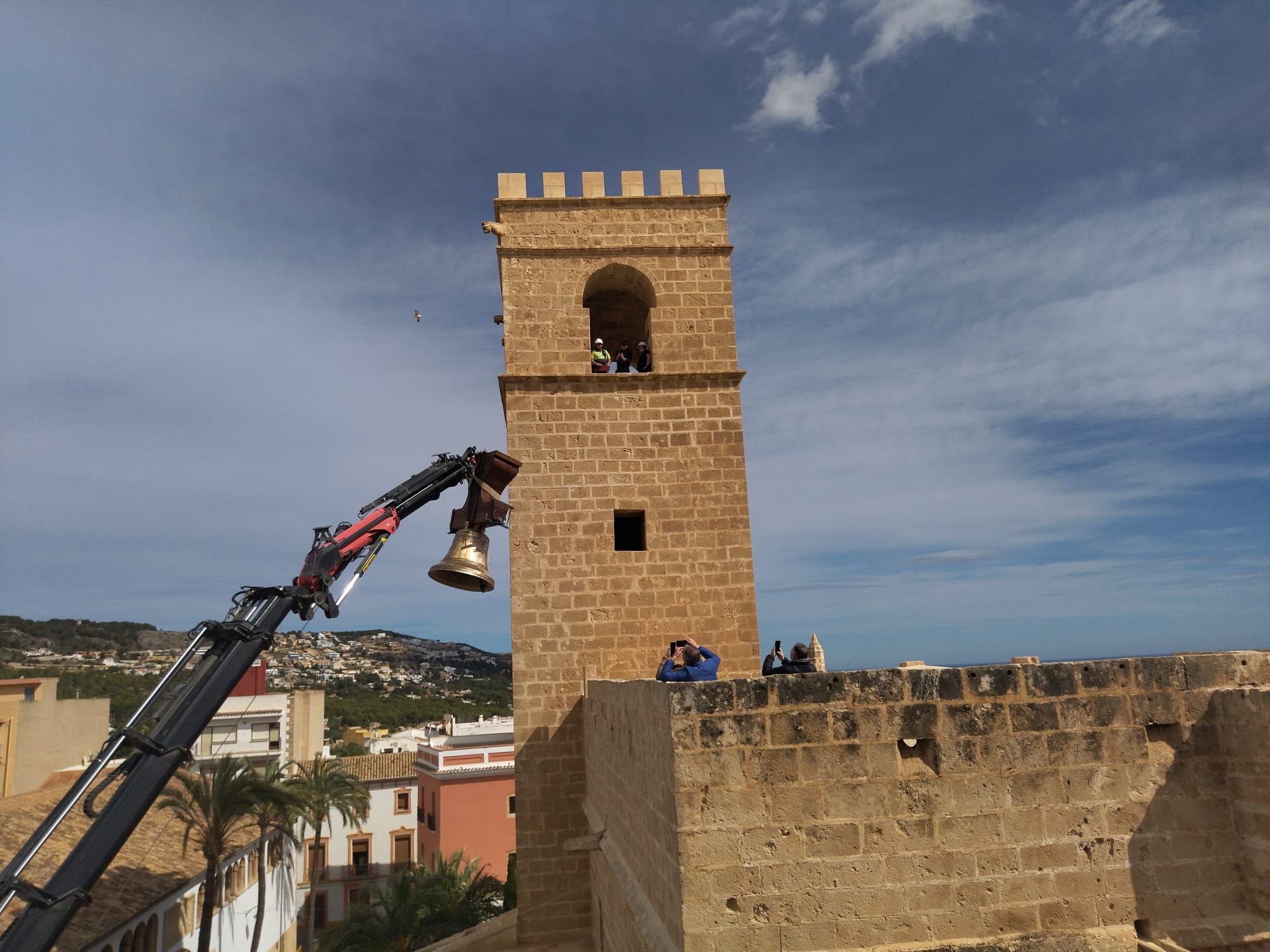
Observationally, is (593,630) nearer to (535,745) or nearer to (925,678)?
(535,745)

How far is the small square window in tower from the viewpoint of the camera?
955 cm

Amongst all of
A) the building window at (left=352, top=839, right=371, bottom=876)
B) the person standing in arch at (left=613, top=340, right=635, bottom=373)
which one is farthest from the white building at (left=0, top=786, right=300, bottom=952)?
the person standing in arch at (left=613, top=340, right=635, bottom=373)

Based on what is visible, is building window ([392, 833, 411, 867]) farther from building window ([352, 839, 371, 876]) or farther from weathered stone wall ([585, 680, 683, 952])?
weathered stone wall ([585, 680, 683, 952])

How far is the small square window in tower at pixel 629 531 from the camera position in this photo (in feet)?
31.3

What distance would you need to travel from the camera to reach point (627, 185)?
10312mm

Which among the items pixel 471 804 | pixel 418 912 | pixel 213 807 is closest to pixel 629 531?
pixel 213 807

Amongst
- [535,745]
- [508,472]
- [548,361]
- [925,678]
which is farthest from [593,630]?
[925,678]

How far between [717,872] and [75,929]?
559 inches

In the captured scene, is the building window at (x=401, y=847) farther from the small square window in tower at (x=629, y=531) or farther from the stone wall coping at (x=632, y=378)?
the stone wall coping at (x=632, y=378)

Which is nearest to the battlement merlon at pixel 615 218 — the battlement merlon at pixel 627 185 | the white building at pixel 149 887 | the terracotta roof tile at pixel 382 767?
the battlement merlon at pixel 627 185

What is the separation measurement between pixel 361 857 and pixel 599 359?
29393 millimetres

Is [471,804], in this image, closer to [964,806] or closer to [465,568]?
[465,568]

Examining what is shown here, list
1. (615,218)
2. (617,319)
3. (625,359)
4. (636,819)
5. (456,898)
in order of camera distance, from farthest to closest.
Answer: (456,898) < (617,319) < (625,359) < (615,218) < (636,819)

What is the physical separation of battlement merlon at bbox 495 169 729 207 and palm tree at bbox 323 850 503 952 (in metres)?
16.9
